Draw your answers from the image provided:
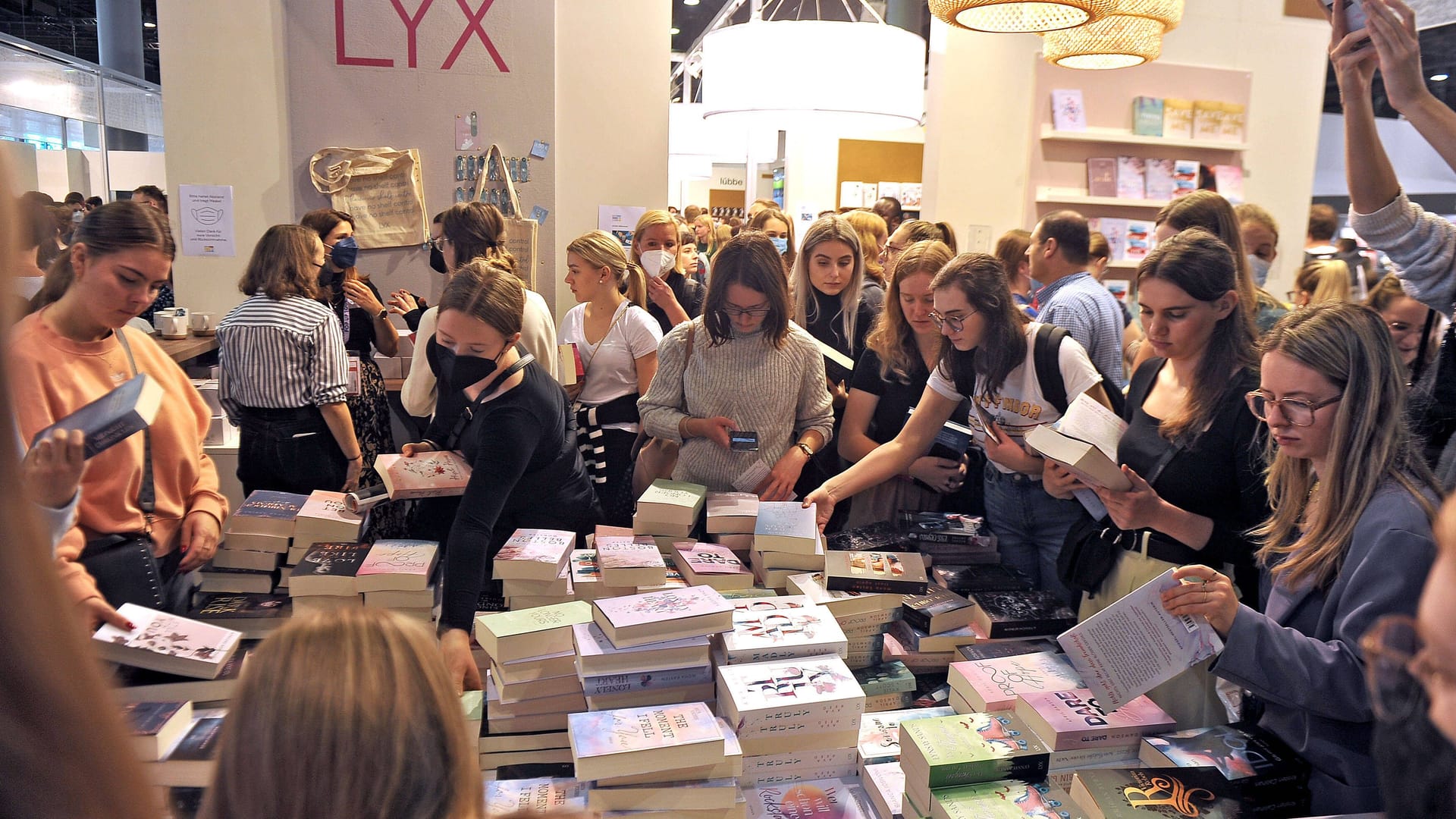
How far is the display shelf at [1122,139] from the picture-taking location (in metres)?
7.14

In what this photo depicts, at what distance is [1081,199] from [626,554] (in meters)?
6.12

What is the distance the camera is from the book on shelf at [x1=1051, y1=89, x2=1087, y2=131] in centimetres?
717

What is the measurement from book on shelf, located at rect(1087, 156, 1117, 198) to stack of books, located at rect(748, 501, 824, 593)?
233 inches

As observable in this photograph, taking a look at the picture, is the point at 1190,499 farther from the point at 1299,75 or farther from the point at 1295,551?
the point at 1299,75

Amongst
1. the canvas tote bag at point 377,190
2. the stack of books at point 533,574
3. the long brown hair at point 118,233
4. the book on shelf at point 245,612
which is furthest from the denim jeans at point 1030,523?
the canvas tote bag at point 377,190

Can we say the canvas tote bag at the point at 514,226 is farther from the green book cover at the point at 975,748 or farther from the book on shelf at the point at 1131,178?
the book on shelf at the point at 1131,178

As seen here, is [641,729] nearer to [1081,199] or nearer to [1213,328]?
[1213,328]

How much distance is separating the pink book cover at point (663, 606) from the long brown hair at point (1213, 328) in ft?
3.88

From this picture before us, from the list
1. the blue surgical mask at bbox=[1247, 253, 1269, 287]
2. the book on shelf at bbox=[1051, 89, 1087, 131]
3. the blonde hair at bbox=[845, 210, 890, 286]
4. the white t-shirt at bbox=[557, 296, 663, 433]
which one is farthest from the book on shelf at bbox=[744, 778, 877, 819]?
the book on shelf at bbox=[1051, 89, 1087, 131]

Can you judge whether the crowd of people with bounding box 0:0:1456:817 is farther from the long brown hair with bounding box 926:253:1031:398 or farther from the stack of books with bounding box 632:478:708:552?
the stack of books with bounding box 632:478:708:552

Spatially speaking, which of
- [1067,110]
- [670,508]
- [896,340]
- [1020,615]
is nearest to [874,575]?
[1020,615]

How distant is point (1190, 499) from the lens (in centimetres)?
218

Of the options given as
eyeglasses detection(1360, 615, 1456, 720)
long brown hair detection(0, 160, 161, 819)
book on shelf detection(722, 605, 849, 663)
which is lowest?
book on shelf detection(722, 605, 849, 663)

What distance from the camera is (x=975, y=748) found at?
168cm
